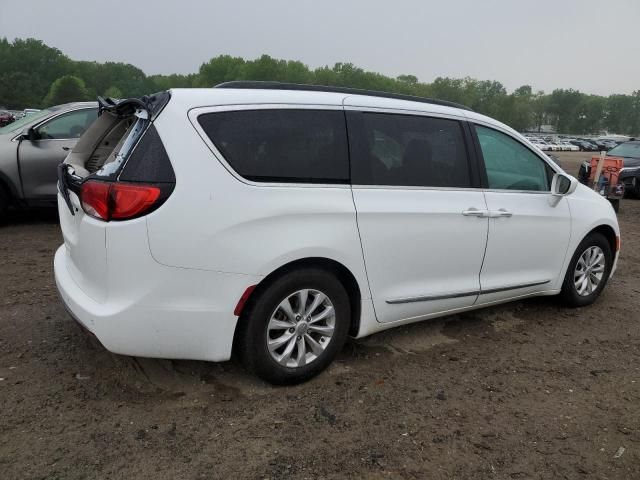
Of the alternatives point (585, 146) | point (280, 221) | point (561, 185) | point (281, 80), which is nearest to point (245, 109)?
point (280, 221)

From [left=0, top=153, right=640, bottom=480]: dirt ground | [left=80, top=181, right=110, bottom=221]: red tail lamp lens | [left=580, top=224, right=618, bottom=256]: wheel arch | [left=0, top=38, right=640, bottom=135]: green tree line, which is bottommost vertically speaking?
[left=0, top=153, right=640, bottom=480]: dirt ground

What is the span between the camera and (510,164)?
4.21m

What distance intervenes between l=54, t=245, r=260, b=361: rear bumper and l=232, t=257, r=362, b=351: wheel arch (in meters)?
0.08

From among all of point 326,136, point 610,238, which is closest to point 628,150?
point 610,238

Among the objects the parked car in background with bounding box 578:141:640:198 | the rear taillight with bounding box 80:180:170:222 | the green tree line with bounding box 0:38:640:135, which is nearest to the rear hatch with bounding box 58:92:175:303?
the rear taillight with bounding box 80:180:170:222

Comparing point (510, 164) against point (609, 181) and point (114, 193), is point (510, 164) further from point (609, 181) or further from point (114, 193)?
point (609, 181)

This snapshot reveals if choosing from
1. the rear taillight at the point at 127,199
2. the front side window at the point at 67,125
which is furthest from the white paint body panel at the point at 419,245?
the front side window at the point at 67,125

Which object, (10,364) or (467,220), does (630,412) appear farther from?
(10,364)

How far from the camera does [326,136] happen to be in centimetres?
322

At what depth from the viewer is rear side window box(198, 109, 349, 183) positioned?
2893mm

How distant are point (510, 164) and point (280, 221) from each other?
2.18 m

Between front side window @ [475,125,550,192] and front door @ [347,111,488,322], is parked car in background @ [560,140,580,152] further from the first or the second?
front door @ [347,111,488,322]

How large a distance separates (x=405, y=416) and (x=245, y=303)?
108 centimetres

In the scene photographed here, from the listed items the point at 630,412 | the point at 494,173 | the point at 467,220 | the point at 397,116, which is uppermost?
the point at 397,116
